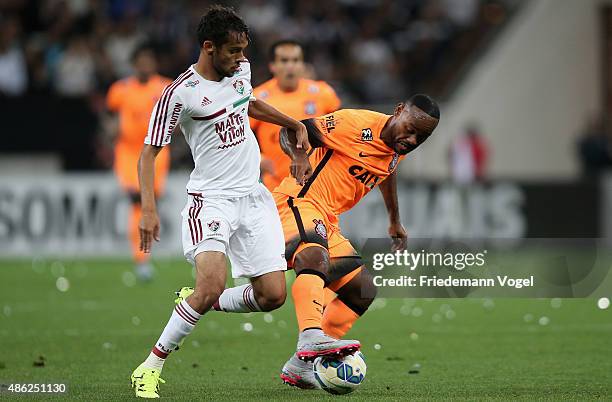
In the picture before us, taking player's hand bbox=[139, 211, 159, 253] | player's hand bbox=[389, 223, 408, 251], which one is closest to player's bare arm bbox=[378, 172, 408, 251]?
player's hand bbox=[389, 223, 408, 251]

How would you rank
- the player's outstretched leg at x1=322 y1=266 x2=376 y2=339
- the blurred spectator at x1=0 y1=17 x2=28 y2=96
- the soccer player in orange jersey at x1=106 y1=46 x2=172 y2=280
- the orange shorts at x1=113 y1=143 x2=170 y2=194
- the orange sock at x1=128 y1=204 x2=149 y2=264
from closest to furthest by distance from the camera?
the player's outstretched leg at x1=322 y1=266 x2=376 y2=339, the orange sock at x1=128 y1=204 x2=149 y2=264, the soccer player in orange jersey at x1=106 y1=46 x2=172 y2=280, the orange shorts at x1=113 y1=143 x2=170 y2=194, the blurred spectator at x1=0 y1=17 x2=28 y2=96

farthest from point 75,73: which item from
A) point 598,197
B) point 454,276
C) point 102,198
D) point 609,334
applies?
point 454,276

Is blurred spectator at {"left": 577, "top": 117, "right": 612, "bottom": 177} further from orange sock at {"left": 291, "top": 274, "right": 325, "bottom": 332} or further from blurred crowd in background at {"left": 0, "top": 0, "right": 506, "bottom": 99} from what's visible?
orange sock at {"left": 291, "top": 274, "right": 325, "bottom": 332}

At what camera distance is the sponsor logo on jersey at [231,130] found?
7539mm

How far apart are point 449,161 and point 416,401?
16.3m

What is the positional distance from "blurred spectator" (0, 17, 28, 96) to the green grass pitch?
246 inches

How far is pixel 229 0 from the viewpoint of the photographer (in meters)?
23.4

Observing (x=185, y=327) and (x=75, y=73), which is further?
(x=75, y=73)

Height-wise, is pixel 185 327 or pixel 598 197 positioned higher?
pixel 598 197

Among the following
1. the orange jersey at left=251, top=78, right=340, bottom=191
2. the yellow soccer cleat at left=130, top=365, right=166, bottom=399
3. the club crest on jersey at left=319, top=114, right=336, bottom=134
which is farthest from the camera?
the orange jersey at left=251, top=78, right=340, bottom=191

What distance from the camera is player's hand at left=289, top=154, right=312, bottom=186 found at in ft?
26.0

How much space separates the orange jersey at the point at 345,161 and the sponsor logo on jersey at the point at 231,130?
864 millimetres

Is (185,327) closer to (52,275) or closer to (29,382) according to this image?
(29,382)

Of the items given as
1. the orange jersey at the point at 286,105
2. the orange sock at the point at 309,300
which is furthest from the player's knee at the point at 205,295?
the orange jersey at the point at 286,105
